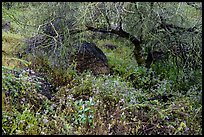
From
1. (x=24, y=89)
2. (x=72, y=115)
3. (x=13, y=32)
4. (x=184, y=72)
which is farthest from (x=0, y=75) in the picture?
(x=13, y=32)

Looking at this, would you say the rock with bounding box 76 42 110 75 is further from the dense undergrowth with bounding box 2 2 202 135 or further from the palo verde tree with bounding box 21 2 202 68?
the dense undergrowth with bounding box 2 2 202 135

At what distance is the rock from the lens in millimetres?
6359

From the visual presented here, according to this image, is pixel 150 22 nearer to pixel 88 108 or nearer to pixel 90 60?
pixel 90 60

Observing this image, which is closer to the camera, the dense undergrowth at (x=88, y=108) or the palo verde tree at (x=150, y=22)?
the dense undergrowth at (x=88, y=108)

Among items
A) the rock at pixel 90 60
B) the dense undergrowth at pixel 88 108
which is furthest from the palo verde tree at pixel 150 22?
the dense undergrowth at pixel 88 108

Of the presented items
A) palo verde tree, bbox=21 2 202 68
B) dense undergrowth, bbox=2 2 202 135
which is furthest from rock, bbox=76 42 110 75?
dense undergrowth, bbox=2 2 202 135

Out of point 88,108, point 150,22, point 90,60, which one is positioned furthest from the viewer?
point 90,60

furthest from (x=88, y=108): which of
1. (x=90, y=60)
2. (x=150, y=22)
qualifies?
(x=90, y=60)

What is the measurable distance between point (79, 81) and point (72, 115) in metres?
1.36

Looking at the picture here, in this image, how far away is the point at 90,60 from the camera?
21.4ft

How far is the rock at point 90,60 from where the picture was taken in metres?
6.36

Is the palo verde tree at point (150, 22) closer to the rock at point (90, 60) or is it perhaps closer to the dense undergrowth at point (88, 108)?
the rock at point (90, 60)

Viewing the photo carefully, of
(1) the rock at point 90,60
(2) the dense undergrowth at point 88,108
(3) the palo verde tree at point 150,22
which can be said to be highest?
(3) the palo verde tree at point 150,22

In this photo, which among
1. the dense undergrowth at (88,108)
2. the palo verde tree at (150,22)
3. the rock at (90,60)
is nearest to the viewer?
the dense undergrowth at (88,108)
